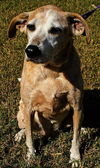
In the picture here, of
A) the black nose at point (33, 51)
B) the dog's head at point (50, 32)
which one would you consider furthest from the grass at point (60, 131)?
Answer: the black nose at point (33, 51)

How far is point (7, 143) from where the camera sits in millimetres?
5066

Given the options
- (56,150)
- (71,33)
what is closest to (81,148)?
(56,150)

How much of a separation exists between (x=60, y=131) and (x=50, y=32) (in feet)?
5.60

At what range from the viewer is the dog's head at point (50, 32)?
13.1ft

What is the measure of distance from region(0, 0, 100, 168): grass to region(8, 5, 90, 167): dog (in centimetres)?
17

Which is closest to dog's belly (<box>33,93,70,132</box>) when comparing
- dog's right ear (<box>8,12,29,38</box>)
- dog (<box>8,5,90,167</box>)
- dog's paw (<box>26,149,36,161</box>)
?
dog (<box>8,5,90,167</box>)

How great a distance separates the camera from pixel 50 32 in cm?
418

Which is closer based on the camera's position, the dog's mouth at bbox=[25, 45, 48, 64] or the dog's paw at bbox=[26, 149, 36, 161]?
the dog's mouth at bbox=[25, 45, 48, 64]

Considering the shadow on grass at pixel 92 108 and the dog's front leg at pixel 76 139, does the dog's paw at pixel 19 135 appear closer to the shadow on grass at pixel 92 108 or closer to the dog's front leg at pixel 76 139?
the dog's front leg at pixel 76 139

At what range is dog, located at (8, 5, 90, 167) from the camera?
4.18 metres

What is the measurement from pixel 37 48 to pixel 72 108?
3.83 feet

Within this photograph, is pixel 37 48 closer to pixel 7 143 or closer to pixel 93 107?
pixel 7 143

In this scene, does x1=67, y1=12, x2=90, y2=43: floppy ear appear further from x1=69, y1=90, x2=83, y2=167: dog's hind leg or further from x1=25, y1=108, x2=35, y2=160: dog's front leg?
A: x1=25, y1=108, x2=35, y2=160: dog's front leg

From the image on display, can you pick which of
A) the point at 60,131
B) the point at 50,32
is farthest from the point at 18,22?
the point at 60,131
